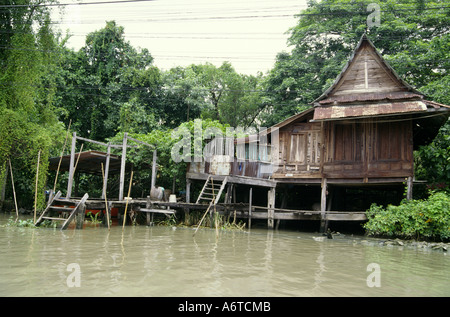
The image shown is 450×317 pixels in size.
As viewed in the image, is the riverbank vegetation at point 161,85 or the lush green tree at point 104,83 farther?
the lush green tree at point 104,83

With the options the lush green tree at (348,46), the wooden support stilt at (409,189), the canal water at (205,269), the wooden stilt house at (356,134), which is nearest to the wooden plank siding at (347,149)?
the wooden stilt house at (356,134)

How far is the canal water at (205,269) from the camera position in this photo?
471 centimetres

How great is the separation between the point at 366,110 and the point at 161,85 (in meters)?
16.6

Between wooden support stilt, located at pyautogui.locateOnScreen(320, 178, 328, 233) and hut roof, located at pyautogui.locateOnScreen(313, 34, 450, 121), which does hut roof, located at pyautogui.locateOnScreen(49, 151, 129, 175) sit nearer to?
wooden support stilt, located at pyautogui.locateOnScreen(320, 178, 328, 233)

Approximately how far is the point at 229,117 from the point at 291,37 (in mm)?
7922

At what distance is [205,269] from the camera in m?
5.98

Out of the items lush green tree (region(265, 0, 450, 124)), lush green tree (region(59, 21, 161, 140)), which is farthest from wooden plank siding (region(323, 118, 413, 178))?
lush green tree (region(59, 21, 161, 140))

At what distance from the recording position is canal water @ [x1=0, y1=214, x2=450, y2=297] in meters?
4.71

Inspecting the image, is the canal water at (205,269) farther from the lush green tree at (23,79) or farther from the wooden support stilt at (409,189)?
the lush green tree at (23,79)

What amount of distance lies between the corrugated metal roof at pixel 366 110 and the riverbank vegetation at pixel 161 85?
7.08 feet

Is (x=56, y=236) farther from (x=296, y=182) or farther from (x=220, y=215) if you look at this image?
(x=296, y=182)

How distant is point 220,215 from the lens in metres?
14.9
